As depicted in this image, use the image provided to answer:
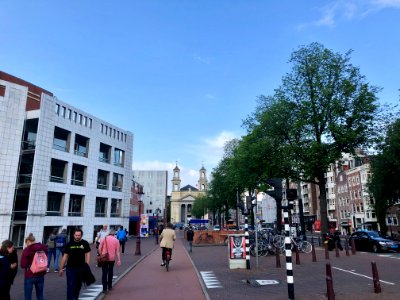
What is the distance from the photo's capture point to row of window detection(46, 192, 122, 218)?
35.7 m

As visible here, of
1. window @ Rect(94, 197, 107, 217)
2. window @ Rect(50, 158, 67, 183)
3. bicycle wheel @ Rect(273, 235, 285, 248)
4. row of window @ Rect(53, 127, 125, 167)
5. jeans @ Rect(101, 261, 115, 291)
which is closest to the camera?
jeans @ Rect(101, 261, 115, 291)

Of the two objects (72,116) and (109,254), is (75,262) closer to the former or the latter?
(109,254)

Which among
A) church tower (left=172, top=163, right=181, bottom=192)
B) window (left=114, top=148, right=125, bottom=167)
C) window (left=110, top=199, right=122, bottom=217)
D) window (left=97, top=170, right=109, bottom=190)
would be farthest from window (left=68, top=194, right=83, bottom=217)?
church tower (left=172, top=163, right=181, bottom=192)

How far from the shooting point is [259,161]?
30.6 meters

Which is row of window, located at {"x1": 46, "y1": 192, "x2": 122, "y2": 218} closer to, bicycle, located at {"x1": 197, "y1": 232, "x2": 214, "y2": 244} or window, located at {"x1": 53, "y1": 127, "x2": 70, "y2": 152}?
Result: window, located at {"x1": 53, "y1": 127, "x2": 70, "y2": 152}

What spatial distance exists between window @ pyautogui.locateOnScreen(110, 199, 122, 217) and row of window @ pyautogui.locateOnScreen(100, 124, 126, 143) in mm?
9014

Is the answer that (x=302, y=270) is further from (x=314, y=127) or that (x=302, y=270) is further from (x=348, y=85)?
(x=348, y=85)

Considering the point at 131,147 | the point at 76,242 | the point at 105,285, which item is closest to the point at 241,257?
the point at 105,285

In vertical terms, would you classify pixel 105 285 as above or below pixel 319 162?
below

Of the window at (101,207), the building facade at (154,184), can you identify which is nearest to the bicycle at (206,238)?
the window at (101,207)

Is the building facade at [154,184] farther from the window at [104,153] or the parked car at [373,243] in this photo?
the parked car at [373,243]

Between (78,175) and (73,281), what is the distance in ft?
114

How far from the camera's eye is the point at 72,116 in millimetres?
38844

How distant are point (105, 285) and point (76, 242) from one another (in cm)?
219
